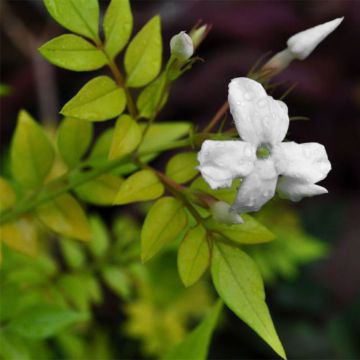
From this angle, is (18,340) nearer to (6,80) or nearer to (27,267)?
(27,267)

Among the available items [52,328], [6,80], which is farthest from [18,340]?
[6,80]

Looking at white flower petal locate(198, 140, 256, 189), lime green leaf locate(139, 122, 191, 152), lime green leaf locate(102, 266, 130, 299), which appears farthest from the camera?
lime green leaf locate(102, 266, 130, 299)

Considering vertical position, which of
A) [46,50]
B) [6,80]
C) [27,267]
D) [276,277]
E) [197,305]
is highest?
[46,50]

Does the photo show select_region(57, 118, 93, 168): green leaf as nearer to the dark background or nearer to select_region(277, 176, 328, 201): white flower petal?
select_region(277, 176, 328, 201): white flower petal

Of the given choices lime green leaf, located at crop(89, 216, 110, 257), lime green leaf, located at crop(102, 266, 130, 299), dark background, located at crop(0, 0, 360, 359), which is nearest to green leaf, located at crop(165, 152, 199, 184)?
lime green leaf, located at crop(102, 266, 130, 299)

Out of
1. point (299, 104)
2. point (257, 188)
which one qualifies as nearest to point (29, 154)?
point (257, 188)
